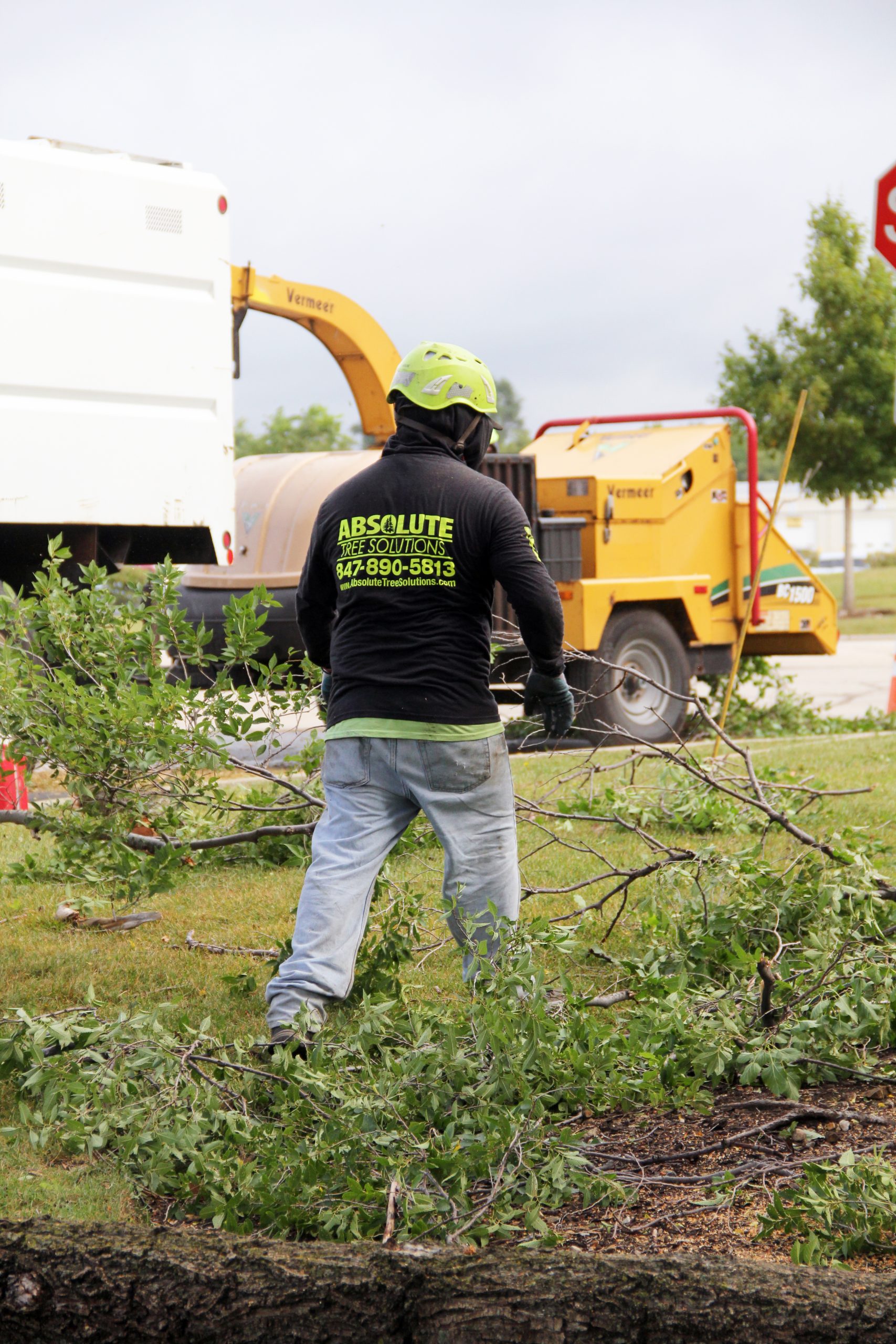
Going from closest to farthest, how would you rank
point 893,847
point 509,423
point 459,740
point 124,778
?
point 459,740 → point 124,778 → point 893,847 → point 509,423

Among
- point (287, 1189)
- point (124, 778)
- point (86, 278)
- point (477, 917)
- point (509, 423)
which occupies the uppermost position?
point (509, 423)

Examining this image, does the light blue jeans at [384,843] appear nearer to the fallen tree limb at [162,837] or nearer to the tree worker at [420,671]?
the tree worker at [420,671]

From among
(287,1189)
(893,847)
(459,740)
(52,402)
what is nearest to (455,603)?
(459,740)

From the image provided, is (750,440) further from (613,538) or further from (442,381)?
(442,381)

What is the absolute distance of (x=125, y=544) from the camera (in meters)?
8.30

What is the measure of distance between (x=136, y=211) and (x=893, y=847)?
18.2ft

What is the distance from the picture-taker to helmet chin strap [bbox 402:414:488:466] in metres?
A: 3.64

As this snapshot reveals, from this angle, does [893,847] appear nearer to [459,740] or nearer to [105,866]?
[459,740]

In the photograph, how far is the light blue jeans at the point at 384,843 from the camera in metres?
3.43

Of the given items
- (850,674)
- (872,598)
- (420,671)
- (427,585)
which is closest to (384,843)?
(420,671)

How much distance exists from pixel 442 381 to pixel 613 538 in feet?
23.3

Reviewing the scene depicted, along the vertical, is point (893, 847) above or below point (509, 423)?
below

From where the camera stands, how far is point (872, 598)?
34500 mm

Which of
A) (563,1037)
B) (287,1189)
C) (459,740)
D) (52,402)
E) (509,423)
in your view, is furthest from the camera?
(509,423)
